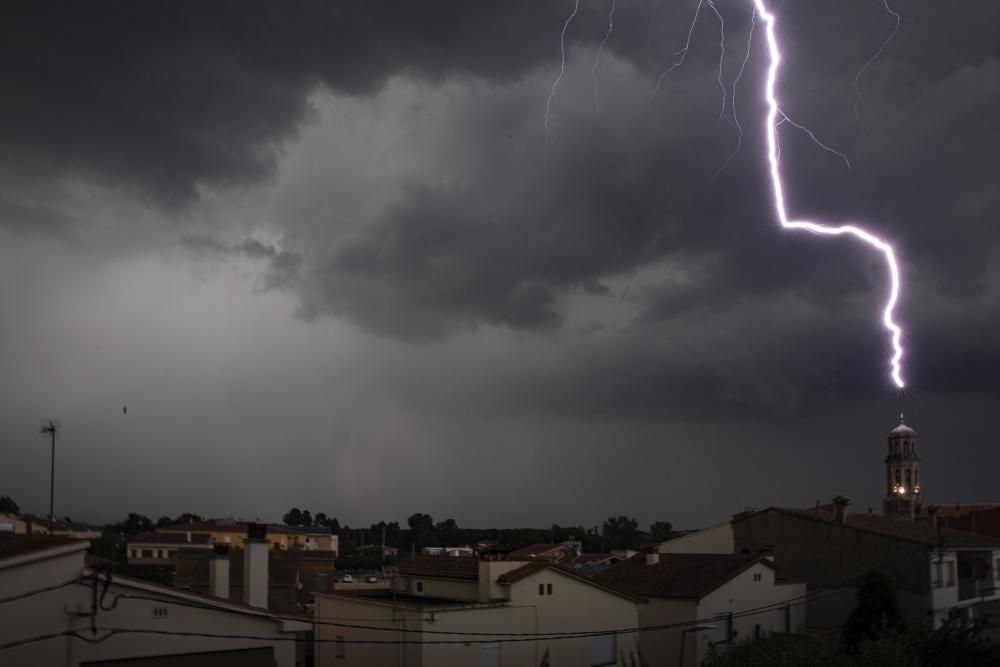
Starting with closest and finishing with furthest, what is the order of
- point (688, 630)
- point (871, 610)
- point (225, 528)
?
point (688, 630) < point (871, 610) < point (225, 528)

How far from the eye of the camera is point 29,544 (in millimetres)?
12727

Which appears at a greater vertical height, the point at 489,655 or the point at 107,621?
the point at 107,621

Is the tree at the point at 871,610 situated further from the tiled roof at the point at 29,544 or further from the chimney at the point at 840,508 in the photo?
the tiled roof at the point at 29,544

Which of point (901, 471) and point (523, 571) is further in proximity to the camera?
point (901, 471)

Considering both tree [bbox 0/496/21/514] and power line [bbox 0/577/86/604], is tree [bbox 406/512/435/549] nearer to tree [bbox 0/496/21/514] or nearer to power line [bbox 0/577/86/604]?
tree [bbox 0/496/21/514]

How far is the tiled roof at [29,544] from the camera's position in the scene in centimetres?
1221

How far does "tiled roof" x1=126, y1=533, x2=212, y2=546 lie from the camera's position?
79.2 metres

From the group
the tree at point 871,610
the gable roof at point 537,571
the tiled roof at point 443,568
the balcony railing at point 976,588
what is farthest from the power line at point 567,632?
the balcony railing at point 976,588

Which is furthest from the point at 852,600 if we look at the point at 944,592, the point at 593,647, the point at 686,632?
the point at 593,647

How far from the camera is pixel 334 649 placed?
23891 millimetres

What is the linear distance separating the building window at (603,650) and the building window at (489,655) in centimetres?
356

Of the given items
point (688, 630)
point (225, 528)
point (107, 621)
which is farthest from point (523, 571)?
point (225, 528)

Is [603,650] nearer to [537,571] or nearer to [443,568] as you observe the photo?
[537,571]

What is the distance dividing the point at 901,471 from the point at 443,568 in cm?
6296
